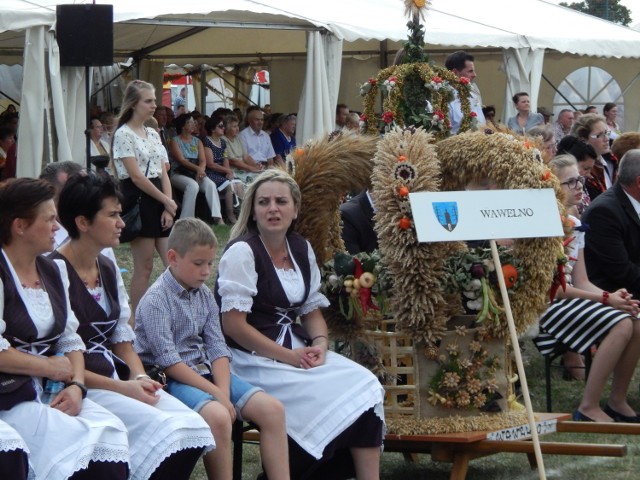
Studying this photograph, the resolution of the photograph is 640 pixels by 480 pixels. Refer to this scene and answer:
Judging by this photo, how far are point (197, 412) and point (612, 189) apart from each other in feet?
11.2

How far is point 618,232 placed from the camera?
21.8ft

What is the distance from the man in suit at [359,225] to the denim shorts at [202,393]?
119 centimetres

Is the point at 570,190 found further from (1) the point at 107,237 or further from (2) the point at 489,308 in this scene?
(1) the point at 107,237

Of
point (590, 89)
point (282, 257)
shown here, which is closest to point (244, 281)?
point (282, 257)

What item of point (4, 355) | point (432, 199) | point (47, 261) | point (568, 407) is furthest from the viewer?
point (568, 407)

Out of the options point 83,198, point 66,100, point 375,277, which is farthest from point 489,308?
point 66,100

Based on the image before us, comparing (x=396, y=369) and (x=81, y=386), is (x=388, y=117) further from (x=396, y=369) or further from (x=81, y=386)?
(x=81, y=386)

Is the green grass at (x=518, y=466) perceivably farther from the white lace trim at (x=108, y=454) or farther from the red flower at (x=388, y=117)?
the red flower at (x=388, y=117)

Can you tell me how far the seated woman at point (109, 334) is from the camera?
400cm

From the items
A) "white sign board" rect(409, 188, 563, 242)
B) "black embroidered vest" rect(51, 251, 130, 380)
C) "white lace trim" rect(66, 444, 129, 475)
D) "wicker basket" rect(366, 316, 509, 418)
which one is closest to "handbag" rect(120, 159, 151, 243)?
"wicker basket" rect(366, 316, 509, 418)

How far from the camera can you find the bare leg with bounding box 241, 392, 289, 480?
14.4 ft

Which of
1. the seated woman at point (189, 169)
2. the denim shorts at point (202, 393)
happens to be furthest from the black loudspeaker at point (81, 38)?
the denim shorts at point (202, 393)

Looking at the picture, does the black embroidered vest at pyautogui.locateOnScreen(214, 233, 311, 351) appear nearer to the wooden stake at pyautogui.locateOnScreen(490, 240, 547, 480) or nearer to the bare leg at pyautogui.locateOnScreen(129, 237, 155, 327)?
the wooden stake at pyautogui.locateOnScreen(490, 240, 547, 480)

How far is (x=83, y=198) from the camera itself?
4.34 metres
